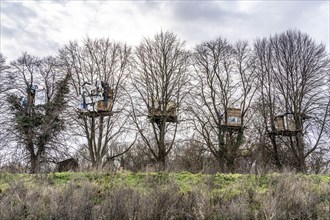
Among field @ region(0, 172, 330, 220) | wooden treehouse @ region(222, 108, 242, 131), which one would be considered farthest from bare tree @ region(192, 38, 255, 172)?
field @ region(0, 172, 330, 220)

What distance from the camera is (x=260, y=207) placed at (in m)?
8.05

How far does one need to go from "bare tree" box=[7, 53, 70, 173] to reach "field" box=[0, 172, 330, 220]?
59.2 ft

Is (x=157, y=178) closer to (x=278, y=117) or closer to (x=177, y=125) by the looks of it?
(x=177, y=125)

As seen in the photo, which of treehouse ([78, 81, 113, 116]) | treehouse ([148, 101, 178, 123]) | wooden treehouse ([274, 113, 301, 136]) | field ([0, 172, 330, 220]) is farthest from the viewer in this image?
wooden treehouse ([274, 113, 301, 136])

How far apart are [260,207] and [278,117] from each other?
22.2m

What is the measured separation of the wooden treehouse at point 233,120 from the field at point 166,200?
59.1ft

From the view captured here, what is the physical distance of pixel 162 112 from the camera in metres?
27.0

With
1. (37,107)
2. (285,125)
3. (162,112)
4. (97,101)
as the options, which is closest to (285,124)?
(285,125)

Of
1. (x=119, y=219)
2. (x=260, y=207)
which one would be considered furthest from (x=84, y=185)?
(x=260, y=207)

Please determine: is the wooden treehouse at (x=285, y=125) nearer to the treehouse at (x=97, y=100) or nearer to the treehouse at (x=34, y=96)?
the treehouse at (x=97, y=100)

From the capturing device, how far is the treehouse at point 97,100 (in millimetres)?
25812

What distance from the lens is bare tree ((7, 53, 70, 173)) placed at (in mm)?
27625

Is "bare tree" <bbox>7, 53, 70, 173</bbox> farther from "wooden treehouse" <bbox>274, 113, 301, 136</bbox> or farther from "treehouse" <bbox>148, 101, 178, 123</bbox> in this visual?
"wooden treehouse" <bbox>274, 113, 301, 136</bbox>

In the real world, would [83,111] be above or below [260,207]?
above
